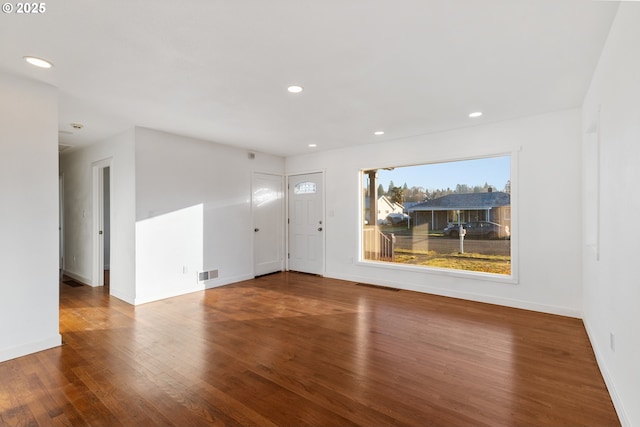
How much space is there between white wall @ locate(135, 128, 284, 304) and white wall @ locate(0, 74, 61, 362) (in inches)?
52.1

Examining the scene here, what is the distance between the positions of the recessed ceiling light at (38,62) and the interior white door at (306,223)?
4.22m

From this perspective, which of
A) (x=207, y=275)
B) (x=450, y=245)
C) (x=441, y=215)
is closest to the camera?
(x=450, y=245)

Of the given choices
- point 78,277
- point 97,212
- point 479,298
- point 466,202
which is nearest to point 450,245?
point 466,202

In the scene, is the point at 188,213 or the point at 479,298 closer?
the point at 479,298

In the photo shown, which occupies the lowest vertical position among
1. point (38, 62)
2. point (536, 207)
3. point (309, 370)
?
point (309, 370)

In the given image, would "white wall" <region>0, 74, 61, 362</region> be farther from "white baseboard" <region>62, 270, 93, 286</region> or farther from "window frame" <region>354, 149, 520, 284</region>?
"window frame" <region>354, 149, 520, 284</region>

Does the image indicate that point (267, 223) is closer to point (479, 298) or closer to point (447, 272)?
point (447, 272)

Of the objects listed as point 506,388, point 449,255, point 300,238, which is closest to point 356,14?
point 506,388

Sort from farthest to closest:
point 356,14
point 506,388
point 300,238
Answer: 1. point 300,238
2. point 506,388
3. point 356,14

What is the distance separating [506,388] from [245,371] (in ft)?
6.43

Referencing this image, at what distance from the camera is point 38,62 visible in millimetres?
2416

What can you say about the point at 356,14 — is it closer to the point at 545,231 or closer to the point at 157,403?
the point at 157,403

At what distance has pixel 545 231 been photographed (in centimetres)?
374

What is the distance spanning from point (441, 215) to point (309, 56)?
11.2ft
